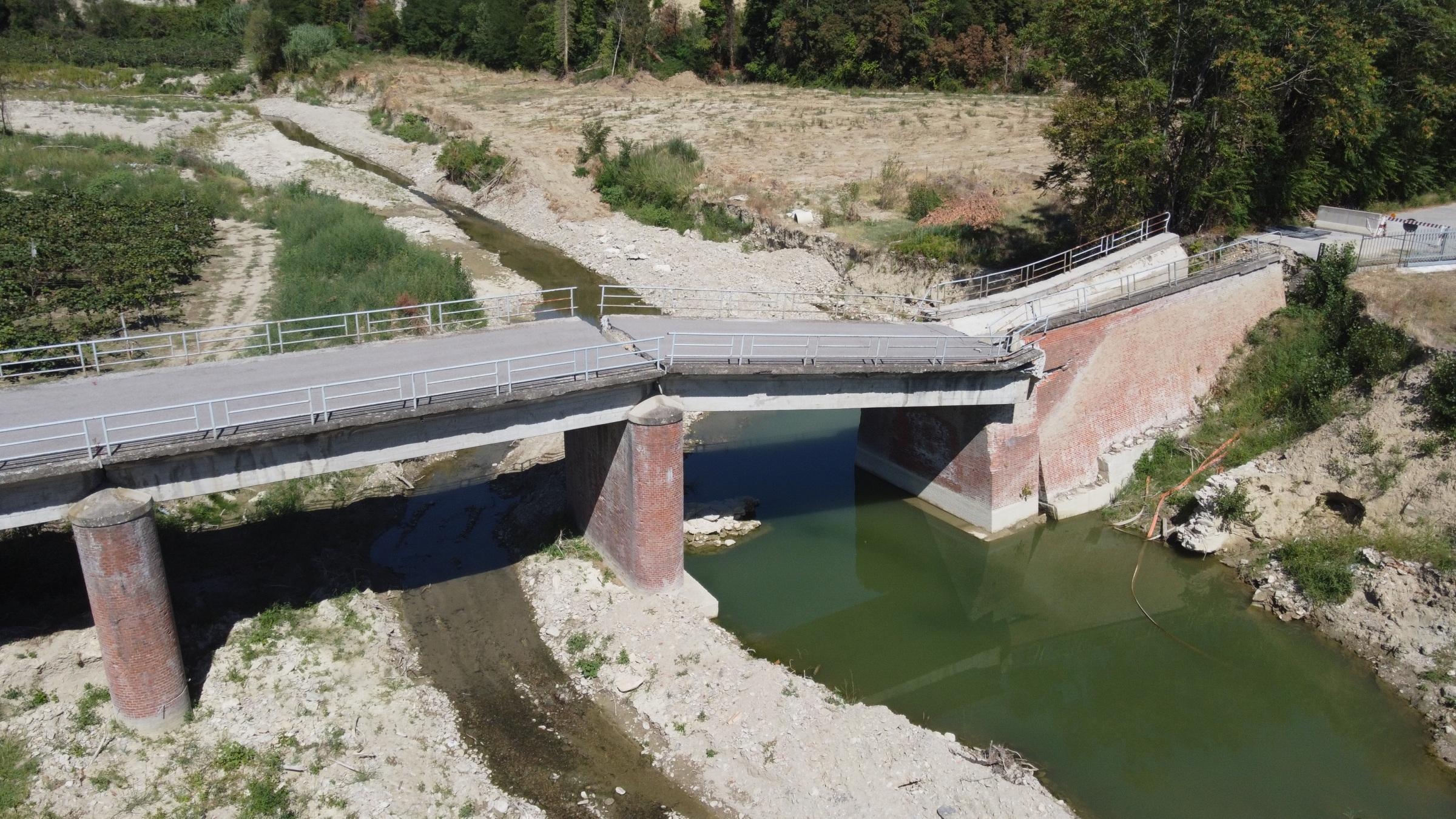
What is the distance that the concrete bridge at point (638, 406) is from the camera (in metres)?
15.0

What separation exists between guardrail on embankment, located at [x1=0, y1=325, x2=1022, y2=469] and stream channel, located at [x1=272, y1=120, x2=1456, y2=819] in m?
4.84

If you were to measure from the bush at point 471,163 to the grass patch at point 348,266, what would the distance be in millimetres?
11776

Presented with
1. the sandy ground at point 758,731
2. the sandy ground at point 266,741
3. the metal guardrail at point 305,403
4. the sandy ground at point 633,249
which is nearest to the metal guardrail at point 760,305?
the sandy ground at point 633,249

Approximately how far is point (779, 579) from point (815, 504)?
12.3 feet

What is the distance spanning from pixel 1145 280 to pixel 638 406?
1724 centimetres

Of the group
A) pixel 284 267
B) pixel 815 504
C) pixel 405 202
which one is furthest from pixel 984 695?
pixel 405 202

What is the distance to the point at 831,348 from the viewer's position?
22578 mm

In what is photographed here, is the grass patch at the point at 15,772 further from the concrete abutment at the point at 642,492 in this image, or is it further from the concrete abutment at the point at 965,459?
the concrete abutment at the point at 965,459

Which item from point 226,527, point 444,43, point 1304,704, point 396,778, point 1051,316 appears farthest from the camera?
point 444,43

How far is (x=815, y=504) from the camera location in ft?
84.9

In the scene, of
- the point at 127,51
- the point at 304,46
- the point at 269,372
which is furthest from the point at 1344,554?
the point at 127,51

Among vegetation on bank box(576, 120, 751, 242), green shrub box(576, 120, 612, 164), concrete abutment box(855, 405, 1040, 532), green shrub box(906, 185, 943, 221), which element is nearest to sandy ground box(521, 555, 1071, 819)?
concrete abutment box(855, 405, 1040, 532)

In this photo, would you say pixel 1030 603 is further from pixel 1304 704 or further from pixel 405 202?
pixel 405 202

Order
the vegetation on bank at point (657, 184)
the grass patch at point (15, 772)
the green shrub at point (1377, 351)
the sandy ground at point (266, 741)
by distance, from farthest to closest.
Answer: the vegetation on bank at point (657, 184) → the green shrub at point (1377, 351) → the sandy ground at point (266, 741) → the grass patch at point (15, 772)
